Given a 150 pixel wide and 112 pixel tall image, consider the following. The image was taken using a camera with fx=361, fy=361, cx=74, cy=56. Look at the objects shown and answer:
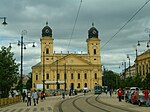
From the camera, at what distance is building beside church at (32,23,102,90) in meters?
153

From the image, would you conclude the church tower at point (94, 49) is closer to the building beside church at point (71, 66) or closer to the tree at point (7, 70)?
the building beside church at point (71, 66)

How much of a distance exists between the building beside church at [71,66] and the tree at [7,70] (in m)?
107

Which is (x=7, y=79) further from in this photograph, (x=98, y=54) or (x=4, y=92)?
(x=98, y=54)

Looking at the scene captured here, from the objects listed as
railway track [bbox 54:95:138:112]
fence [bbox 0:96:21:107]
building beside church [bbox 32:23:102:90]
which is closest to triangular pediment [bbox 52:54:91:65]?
building beside church [bbox 32:23:102:90]

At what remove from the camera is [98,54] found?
157750mm

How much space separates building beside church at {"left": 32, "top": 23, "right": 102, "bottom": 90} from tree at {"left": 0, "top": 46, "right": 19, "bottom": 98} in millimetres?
106781

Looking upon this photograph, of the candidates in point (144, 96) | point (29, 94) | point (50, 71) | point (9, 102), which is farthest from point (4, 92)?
point (50, 71)

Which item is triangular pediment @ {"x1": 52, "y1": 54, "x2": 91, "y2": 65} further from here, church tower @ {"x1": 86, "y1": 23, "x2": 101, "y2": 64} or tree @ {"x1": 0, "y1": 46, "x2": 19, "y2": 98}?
tree @ {"x1": 0, "y1": 46, "x2": 19, "y2": 98}

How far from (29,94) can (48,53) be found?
115 metres

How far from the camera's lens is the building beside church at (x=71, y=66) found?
502ft

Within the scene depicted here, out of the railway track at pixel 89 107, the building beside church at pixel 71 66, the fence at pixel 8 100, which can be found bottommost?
the railway track at pixel 89 107

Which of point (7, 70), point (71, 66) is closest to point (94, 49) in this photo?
point (71, 66)

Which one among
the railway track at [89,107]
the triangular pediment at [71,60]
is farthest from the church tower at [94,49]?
the railway track at [89,107]

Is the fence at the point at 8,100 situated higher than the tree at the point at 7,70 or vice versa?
the tree at the point at 7,70
